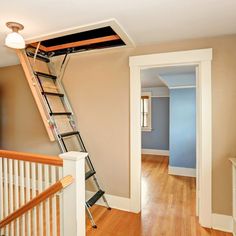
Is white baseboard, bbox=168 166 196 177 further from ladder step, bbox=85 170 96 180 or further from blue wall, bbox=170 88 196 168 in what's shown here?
ladder step, bbox=85 170 96 180

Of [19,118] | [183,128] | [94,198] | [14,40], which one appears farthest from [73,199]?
[183,128]

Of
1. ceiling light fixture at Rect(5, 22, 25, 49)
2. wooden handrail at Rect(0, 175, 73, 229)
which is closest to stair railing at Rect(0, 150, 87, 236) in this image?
wooden handrail at Rect(0, 175, 73, 229)

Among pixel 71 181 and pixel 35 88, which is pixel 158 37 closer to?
pixel 35 88

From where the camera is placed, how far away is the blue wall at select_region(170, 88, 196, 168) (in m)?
4.26

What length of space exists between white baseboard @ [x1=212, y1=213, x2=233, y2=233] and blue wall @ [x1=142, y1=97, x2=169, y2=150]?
13.7ft

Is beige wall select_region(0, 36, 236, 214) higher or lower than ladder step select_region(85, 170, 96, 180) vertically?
higher

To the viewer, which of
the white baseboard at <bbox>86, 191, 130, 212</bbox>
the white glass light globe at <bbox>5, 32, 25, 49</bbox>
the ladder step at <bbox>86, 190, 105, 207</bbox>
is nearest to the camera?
the white glass light globe at <bbox>5, 32, 25, 49</bbox>

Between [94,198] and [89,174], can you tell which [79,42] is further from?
[94,198]

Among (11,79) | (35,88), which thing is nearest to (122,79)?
(35,88)

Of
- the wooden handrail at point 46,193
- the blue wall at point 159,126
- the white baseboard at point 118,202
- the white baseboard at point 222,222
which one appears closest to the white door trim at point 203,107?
the white baseboard at point 222,222

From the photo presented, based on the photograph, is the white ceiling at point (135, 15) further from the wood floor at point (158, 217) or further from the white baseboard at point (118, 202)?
the wood floor at point (158, 217)

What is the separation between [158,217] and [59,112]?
1986mm

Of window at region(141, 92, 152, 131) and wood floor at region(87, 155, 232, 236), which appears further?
window at region(141, 92, 152, 131)

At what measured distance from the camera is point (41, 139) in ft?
10.9
